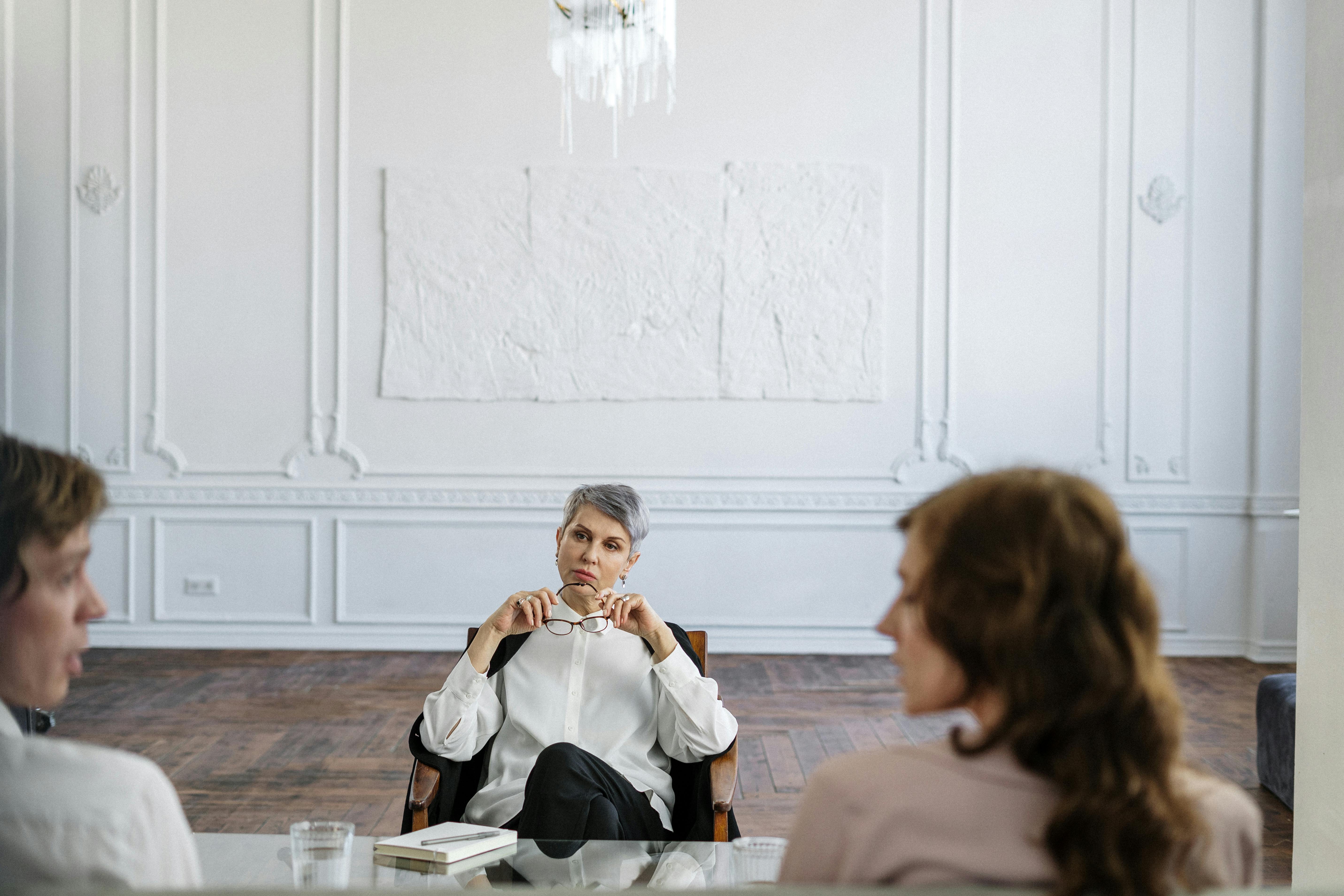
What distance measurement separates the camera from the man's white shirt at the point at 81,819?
86 cm

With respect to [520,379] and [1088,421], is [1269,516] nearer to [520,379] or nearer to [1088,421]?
[1088,421]

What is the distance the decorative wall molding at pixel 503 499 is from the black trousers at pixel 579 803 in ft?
13.2

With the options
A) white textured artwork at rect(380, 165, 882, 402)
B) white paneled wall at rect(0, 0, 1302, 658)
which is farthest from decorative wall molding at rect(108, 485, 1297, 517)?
white textured artwork at rect(380, 165, 882, 402)

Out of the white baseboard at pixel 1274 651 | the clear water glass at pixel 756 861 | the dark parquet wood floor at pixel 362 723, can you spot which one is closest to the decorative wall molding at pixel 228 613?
the dark parquet wood floor at pixel 362 723

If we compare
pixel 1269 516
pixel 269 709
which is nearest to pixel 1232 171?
pixel 1269 516

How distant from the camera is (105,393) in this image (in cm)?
611

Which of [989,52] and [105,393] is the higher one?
[989,52]

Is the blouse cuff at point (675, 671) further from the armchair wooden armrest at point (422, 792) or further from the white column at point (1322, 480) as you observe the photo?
the white column at point (1322, 480)

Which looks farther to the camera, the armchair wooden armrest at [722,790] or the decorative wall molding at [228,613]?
the decorative wall molding at [228,613]

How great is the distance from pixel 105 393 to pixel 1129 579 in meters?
6.43

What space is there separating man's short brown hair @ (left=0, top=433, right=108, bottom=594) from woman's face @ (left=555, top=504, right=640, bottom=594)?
4.62 feet

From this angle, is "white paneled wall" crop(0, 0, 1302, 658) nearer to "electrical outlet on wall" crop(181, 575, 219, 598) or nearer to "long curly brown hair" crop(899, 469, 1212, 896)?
"electrical outlet on wall" crop(181, 575, 219, 598)

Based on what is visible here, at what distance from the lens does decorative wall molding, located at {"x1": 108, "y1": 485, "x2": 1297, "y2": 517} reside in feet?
19.9

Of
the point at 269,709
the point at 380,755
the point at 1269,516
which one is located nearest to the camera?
the point at 380,755
